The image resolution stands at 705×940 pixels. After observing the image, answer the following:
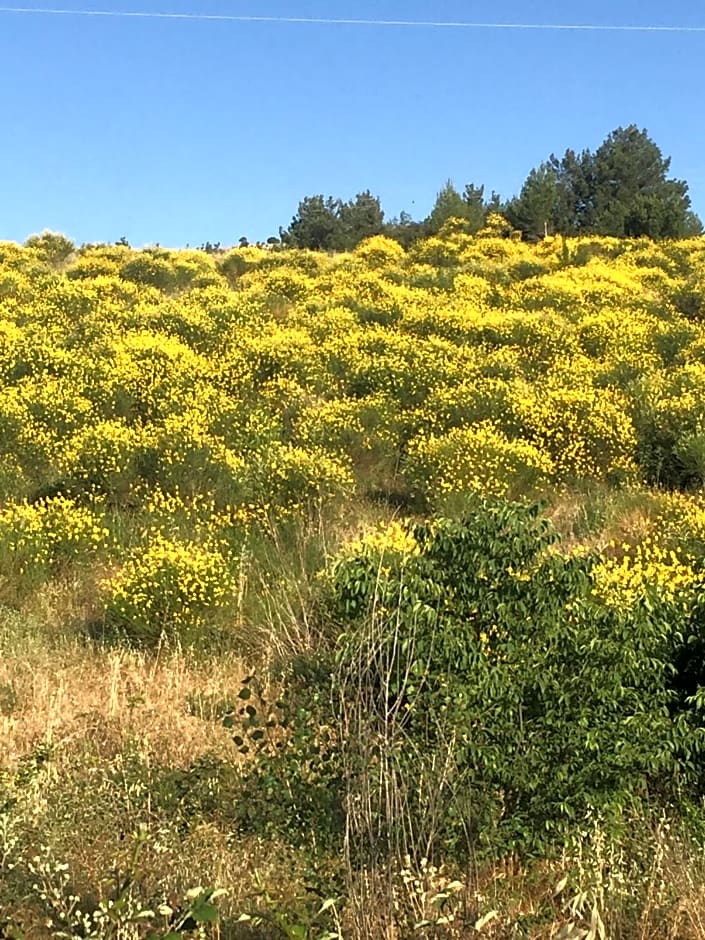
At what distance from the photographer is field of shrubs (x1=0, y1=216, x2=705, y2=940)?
328 cm

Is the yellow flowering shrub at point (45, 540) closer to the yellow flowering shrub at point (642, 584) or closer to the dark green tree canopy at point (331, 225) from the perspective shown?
the yellow flowering shrub at point (642, 584)

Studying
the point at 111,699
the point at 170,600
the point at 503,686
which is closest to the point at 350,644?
the point at 503,686

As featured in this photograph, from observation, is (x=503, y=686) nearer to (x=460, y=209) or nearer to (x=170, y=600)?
(x=170, y=600)

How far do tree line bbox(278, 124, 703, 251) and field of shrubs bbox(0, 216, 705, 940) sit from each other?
56.4 feet

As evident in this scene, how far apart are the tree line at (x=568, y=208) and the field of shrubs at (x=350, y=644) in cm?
1718

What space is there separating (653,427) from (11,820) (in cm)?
820

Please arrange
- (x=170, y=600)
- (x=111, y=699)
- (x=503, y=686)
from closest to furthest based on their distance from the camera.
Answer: (x=503, y=686), (x=111, y=699), (x=170, y=600)

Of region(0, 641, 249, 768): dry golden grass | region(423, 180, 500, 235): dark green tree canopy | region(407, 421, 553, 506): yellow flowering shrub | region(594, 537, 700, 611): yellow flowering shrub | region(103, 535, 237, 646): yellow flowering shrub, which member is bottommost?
region(0, 641, 249, 768): dry golden grass

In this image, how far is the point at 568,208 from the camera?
33.3 metres

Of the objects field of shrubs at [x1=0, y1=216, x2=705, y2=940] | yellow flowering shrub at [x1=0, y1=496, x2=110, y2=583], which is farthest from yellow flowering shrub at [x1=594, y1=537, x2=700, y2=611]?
yellow flowering shrub at [x1=0, y1=496, x2=110, y2=583]

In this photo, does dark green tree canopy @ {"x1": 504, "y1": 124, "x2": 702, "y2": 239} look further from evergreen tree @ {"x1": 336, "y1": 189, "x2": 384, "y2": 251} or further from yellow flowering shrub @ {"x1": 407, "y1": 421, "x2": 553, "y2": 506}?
yellow flowering shrub @ {"x1": 407, "y1": 421, "x2": 553, "y2": 506}

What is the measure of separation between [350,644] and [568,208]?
105 feet

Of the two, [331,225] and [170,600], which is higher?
[331,225]

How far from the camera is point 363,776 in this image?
314 cm
